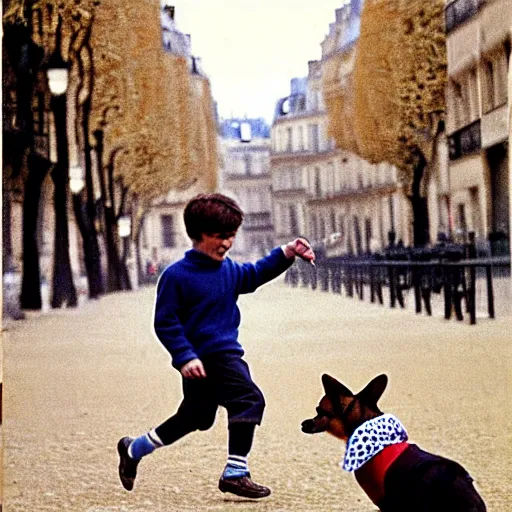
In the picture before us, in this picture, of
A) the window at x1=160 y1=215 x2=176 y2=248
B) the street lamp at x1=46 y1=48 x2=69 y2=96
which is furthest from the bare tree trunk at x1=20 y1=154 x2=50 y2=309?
the window at x1=160 y1=215 x2=176 y2=248

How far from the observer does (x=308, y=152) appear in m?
2.88

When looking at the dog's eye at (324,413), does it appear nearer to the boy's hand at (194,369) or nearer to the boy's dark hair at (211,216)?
the boy's hand at (194,369)

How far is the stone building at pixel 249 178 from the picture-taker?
8.75 feet

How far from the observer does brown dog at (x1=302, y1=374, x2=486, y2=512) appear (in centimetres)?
235

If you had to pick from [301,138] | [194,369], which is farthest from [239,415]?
[301,138]

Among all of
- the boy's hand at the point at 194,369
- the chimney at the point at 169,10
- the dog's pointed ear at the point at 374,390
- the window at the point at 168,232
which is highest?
the chimney at the point at 169,10

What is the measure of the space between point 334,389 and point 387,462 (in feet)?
0.64

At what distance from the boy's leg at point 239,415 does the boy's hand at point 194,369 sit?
0.18ft

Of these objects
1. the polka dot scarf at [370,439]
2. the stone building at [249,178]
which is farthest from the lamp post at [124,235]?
the polka dot scarf at [370,439]

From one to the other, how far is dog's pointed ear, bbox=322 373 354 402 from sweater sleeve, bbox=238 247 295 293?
284 mm

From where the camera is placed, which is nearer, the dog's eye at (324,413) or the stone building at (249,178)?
the dog's eye at (324,413)

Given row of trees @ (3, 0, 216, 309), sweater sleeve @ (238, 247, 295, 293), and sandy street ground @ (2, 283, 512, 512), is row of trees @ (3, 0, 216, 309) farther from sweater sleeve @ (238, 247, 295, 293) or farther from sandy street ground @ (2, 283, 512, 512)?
sweater sleeve @ (238, 247, 295, 293)

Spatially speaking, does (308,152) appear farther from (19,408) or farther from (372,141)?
(19,408)

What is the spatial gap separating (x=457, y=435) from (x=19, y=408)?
1.07 m
